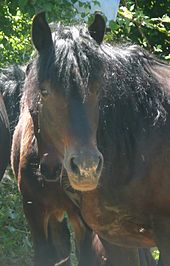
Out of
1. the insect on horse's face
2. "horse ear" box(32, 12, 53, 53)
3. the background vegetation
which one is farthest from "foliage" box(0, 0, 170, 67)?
the insect on horse's face

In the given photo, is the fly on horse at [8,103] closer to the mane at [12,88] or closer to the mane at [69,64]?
the mane at [12,88]

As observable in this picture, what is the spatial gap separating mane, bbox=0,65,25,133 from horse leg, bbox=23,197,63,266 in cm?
102

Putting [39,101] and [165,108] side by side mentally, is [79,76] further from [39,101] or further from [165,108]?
[165,108]

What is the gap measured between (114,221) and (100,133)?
631 mm

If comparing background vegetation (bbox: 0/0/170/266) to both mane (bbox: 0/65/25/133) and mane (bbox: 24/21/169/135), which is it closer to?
mane (bbox: 0/65/25/133)

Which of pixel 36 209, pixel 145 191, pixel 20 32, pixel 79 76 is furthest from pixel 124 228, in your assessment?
pixel 20 32

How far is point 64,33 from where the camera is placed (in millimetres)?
5656

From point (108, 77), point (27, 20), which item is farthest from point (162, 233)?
point (27, 20)

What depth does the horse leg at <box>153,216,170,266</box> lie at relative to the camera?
5578mm

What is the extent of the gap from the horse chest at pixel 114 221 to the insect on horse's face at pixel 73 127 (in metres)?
0.49

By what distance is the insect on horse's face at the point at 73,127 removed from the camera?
512 cm

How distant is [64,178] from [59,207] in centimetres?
55

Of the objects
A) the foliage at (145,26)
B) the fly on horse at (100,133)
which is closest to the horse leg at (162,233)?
the fly on horse at (100,133)

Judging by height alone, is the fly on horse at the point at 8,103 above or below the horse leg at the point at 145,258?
above
